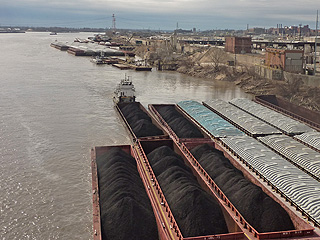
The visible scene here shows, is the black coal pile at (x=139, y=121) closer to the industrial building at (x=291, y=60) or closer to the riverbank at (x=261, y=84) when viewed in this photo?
the riverbank at (x=261, y=84)

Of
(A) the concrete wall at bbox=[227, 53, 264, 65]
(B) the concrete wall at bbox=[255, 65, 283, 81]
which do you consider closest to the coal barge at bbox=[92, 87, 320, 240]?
(B) the concrete wall at bbox=[255, 65, 283, 81]

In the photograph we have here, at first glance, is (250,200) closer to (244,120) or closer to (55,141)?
(244,120)

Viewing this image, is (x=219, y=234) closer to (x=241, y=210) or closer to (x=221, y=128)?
(x=241, y=210)

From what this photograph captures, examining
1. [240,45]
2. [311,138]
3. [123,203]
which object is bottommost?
[123,203]

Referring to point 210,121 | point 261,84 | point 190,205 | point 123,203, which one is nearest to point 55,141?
point 210,121

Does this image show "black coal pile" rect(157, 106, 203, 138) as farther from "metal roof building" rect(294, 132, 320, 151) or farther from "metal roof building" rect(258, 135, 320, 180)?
"metal roof building" rect(294, 132, 320, 151)

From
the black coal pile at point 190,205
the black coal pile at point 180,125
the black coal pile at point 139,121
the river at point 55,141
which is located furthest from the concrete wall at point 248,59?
the black coal pile at point 190,205
